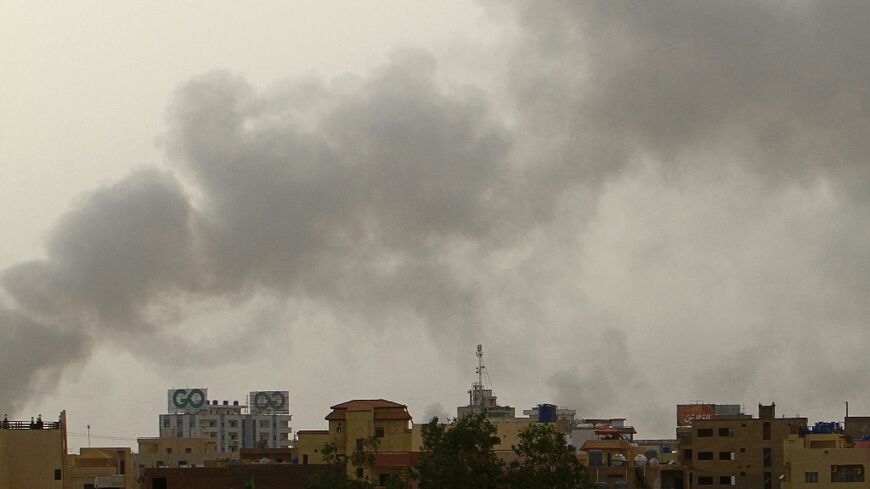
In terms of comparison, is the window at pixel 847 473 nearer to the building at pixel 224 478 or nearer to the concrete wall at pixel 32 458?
the building at pixel 224 478

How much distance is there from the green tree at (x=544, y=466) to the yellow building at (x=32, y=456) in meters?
28.5

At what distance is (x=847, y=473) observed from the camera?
157m

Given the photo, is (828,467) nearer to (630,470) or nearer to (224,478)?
(630,470)

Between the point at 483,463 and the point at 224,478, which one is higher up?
the point at 483,463

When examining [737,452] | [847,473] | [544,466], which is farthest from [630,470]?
[544,466]

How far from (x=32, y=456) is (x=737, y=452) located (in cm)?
9840

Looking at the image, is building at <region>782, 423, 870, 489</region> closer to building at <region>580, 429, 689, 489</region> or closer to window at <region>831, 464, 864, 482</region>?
window at <region>831, 464, 864, 482</region>

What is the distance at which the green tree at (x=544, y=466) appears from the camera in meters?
93.2

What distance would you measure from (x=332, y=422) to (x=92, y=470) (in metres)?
34.7

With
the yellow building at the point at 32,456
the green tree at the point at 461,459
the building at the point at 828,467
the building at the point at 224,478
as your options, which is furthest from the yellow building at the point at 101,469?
the building at the point at 828,467

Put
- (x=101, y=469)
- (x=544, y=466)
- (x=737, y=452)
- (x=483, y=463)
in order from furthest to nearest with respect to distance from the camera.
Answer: (x=737, y=452)
(x=101, y=469)
(x=544, y=466)
(x=483, y=463)

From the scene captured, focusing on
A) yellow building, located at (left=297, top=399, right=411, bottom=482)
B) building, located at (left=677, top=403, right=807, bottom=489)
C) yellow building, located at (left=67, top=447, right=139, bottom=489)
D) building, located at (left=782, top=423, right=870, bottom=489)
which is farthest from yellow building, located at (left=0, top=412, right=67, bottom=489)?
building, located at (left=677, top=403, right=807, bottom=489)

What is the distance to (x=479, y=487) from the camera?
9162cm

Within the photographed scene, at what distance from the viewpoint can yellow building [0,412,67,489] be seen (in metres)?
104
